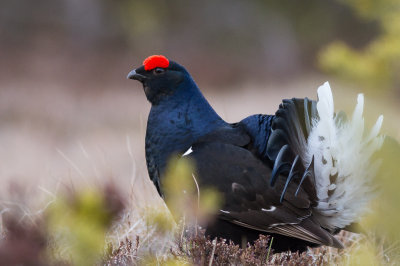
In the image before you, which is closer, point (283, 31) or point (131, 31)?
point (131, 31)

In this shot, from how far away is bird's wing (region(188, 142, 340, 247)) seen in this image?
2.57m

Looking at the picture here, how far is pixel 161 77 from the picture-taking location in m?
3.09

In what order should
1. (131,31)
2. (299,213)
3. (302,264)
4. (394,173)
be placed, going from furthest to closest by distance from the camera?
(131,31)
(299,213)
(302,264)
(394,173)

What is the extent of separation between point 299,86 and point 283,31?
2032mm

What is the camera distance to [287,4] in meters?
15.8

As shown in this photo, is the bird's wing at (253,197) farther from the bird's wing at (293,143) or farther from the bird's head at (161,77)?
the bird's head at (161,77)

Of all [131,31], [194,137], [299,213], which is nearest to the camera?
[299,213]

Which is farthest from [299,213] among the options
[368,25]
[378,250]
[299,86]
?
[368,25]

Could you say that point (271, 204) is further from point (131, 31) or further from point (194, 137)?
point (131, 31)

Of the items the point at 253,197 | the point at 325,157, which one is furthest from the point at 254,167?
the point at 325,157

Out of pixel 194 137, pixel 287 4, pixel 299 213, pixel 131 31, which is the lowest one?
pixel 299 213

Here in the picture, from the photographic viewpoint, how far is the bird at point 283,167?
94.5 inches

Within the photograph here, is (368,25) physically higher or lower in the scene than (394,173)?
higher

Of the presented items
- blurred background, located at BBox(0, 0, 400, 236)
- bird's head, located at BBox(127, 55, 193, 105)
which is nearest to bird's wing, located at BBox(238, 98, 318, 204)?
bird's head, located at BBox(127, 55, 193, 105)
